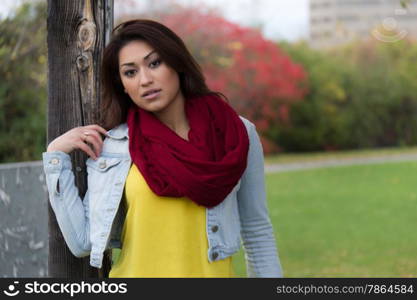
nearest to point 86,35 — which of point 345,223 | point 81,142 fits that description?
Result: point 81,142

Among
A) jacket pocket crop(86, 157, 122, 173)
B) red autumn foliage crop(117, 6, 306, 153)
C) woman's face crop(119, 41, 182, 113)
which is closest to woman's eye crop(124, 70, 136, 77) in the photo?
woman's face crop(119, 41, 182, 113)

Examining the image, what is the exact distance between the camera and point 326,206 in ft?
36.1

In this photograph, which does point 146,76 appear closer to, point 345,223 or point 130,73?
point 130,73

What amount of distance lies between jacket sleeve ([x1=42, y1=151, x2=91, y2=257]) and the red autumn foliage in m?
16.1

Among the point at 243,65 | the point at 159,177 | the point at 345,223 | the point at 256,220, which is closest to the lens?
the point at 159,177

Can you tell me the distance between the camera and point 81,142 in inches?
96.1

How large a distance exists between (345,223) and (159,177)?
7.50 meters

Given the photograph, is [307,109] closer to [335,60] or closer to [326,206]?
[335,60]

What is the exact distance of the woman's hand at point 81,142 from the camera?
2436mm

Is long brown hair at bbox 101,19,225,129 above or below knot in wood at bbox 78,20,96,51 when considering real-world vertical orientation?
below

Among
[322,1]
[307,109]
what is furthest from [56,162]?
[322,1]

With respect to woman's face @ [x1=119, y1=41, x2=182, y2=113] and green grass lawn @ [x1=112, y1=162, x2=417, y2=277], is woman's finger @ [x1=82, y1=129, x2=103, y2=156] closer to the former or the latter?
woman's face @ [x1=119, y1=41, x2=182, y2=113]

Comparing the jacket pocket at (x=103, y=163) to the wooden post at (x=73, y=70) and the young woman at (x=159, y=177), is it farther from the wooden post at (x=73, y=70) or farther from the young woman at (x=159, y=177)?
the wooden post at (x=73, y=70)

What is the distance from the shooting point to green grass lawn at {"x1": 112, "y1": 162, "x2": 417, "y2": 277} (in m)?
7.10
